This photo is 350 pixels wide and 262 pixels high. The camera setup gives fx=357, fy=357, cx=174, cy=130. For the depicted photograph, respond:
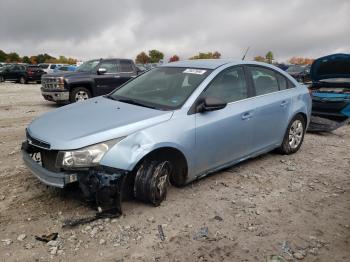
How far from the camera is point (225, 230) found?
3.52 meters

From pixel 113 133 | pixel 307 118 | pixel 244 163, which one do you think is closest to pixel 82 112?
pixel 113 133

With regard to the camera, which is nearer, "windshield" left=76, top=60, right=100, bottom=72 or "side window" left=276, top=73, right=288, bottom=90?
"side window" left=276, top=73, right=288, bottom=90

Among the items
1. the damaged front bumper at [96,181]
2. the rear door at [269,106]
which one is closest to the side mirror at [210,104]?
the rear door at [269,106]

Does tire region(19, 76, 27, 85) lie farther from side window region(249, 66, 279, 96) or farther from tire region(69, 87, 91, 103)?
side window region(249, 66, 279, 96)

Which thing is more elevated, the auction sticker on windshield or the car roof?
the car roof

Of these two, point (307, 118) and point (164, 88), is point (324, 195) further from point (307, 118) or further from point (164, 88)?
point (164, 88)

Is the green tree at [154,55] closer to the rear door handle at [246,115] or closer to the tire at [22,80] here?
the tire at [22,80]

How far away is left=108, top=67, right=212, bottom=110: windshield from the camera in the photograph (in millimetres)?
4226

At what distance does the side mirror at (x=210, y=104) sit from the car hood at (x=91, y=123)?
0.41m

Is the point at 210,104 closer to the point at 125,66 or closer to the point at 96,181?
the point at 96,181

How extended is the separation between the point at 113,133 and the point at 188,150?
3.03ft

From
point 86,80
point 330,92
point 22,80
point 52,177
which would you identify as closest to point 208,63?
point 52,177

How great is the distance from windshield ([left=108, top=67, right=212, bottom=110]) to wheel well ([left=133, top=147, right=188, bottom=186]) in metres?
0.51

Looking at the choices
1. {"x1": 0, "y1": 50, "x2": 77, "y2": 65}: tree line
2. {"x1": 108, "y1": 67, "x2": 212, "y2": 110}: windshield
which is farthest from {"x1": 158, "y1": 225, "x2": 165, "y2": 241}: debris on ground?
{"x1": 0, "y1": 50, "x2": 77, "y2": 65}: tree line
